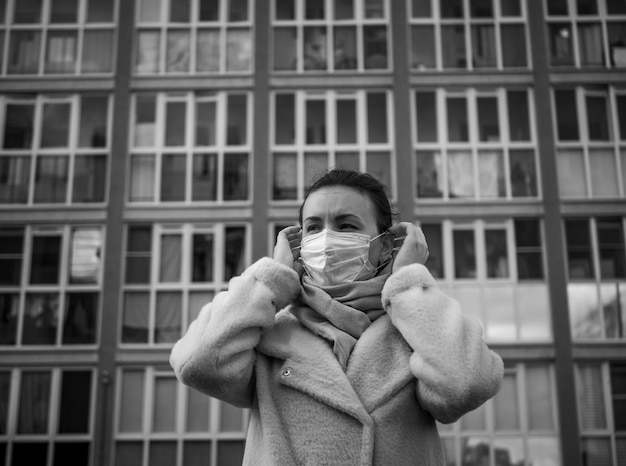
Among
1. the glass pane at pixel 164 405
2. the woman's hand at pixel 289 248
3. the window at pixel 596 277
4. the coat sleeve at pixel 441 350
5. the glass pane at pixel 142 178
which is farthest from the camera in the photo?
the glass pane at pixel 142 178

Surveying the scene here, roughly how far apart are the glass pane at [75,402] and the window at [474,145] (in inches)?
365

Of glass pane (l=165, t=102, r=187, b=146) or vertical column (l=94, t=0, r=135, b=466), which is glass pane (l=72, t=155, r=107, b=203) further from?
glass pane (l=165, t=102, r=187, b=146)

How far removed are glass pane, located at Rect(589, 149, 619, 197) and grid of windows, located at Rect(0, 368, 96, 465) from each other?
1314 centimetres

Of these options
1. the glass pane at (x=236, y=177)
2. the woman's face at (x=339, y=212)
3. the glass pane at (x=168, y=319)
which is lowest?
the woman's face at (x=339, y=212)

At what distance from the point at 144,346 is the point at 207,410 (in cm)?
212

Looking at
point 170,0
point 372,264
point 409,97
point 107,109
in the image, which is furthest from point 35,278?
point 372,264

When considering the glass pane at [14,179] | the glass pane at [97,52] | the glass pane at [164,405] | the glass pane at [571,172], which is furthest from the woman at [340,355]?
the glass pane at [97,52]

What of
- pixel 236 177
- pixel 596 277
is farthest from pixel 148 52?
pixel 596 277

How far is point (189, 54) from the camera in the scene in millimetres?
18969

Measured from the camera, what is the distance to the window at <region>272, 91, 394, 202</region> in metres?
18.3

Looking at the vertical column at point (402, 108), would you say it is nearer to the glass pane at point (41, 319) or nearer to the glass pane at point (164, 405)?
the glass pane at point (164, 405)

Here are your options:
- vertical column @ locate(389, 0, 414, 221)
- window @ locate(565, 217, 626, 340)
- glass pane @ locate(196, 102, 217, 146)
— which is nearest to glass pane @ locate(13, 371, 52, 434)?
glass pane @ locate(196, 102, 217, 146)

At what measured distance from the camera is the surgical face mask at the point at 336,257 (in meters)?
2.56

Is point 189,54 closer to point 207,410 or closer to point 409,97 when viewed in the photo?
point 409,97
